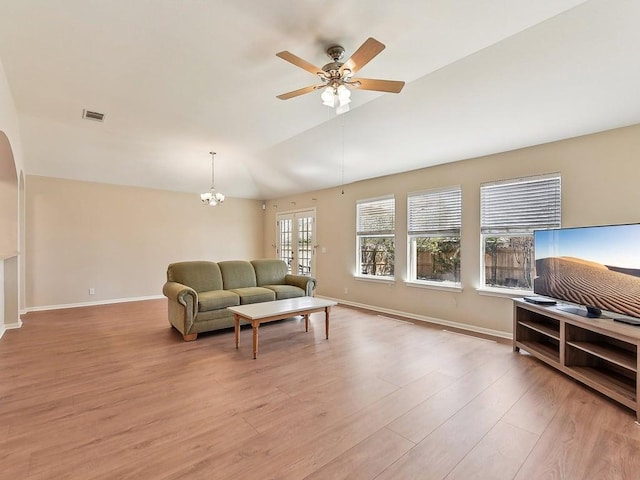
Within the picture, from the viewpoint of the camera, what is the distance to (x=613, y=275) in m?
2.62

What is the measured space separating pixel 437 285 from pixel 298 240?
3.71 metres

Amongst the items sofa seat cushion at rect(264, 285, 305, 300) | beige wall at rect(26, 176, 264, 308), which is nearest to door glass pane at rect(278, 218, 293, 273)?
beige wall at rect(26, 176, 264, 308)

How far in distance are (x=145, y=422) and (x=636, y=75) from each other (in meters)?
4.81

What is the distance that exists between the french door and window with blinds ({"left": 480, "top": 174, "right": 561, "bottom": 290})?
12.3 feet

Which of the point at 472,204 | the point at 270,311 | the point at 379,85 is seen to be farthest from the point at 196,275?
the point at 472,204

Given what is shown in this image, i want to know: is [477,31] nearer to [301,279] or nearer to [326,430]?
[326,430]

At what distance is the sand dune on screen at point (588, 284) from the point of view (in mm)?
2500

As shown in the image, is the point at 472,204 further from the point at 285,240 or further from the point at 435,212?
the point at 285,240

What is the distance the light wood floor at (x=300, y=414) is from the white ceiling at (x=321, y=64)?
2707 millimetres

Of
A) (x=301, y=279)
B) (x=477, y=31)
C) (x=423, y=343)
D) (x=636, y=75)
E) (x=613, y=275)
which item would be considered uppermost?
(x=477, y=31)

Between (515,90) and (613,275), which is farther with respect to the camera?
(515,90)

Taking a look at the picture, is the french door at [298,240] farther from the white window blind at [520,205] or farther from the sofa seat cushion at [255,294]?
the white window blind at [520,205]

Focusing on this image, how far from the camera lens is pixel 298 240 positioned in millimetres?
7559

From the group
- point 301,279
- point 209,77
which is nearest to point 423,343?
point 301,279
